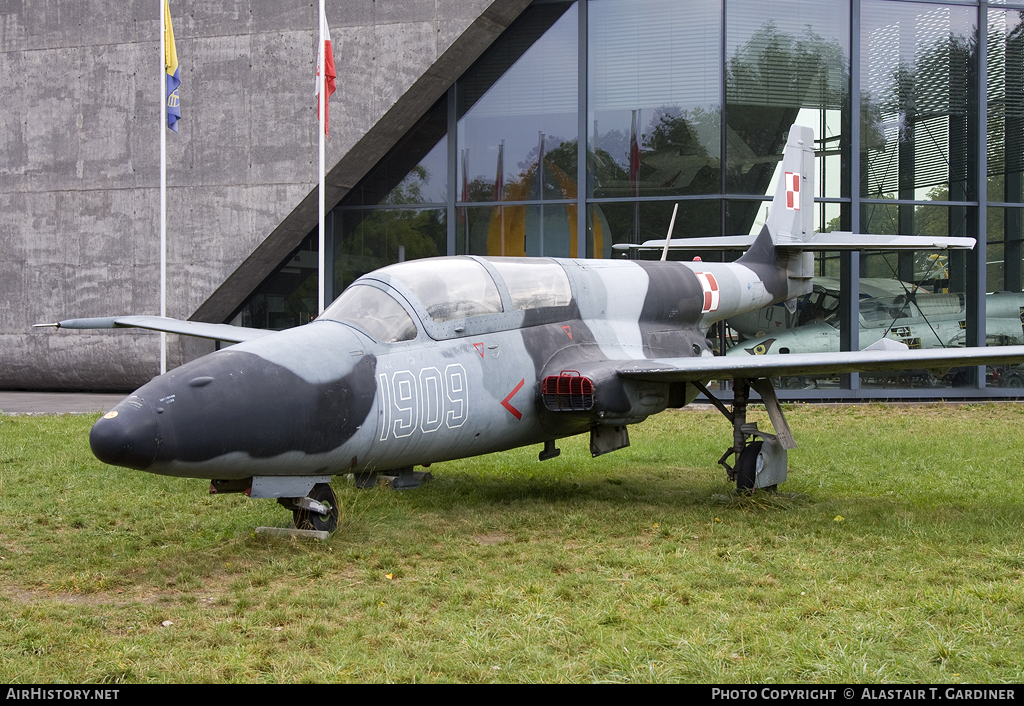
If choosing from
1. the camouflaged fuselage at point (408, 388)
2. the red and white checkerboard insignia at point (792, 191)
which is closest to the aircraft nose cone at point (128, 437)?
the camouflaged fuselage at point (408, 388)

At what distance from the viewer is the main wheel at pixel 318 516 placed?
21.0 ft

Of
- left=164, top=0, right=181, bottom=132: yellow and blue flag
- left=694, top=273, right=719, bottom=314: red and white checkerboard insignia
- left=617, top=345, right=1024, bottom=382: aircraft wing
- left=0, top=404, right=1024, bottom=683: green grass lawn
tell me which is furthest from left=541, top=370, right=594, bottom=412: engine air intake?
left=164, top=0, right=181, bottom=132: yellow and blue flag

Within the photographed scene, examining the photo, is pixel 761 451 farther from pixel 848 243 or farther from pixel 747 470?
pixel 848 243

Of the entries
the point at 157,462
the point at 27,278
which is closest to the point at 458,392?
the point at 157,462

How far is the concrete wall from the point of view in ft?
58.6

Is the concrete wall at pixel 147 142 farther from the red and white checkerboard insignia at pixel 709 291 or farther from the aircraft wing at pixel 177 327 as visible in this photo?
the red and white checkerboard insignia at pixel 709 291

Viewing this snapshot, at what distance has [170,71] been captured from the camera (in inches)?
631

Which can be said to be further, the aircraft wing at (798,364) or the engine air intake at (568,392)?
the engine air intake at (568,392)

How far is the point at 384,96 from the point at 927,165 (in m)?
11.3

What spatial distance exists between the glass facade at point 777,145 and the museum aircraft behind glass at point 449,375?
7.36 m

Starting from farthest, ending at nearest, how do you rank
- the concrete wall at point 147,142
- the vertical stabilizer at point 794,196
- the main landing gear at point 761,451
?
the concrete wall at point 147,142 < the vertical stabilizer at point 794,196 < the main landing gear at point 761,451

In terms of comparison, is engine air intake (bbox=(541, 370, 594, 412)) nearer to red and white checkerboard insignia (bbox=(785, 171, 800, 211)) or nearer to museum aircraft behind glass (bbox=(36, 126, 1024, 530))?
museum aircraft behind glass (bbox=(36, 126, 1024, 530))

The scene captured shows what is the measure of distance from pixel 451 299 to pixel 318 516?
6.73ft

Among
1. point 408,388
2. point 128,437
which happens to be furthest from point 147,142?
point 128,437
